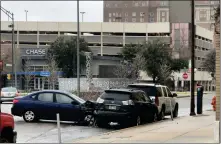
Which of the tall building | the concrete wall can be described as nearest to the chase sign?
the tall building

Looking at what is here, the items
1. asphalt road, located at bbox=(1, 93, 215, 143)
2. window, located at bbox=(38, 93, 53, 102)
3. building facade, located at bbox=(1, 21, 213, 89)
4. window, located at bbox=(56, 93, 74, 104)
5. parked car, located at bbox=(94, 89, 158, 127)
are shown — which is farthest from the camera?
→ building facade, located at bbox=(1, 21, 213, 89)

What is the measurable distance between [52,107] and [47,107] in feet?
0.69

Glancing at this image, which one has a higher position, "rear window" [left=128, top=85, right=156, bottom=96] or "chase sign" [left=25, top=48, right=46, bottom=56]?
"chase sign" [left=25, top=48, right=46, bottom=56]

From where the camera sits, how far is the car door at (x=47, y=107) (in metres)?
18.7

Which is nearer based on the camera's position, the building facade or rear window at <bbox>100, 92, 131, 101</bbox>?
rear window at <bbox>100, 92, 131, 101</bbox>

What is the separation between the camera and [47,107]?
18750mm

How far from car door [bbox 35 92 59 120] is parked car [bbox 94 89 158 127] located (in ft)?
6.37

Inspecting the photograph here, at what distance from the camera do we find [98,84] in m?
45.6

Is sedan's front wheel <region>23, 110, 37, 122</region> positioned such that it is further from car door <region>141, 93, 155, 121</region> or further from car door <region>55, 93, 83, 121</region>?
car door <region>141, 93, 155, 121</region>

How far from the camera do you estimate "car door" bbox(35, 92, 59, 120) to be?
18719mm

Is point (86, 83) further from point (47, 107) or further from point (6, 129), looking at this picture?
point (6, 129)

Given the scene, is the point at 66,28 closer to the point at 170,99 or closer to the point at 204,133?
the point at 170,99

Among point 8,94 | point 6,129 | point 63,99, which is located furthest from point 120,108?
point 8,94

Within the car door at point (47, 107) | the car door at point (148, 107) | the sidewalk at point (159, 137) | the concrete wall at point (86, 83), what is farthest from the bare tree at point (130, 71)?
the sidewalk at point (159, 137)
